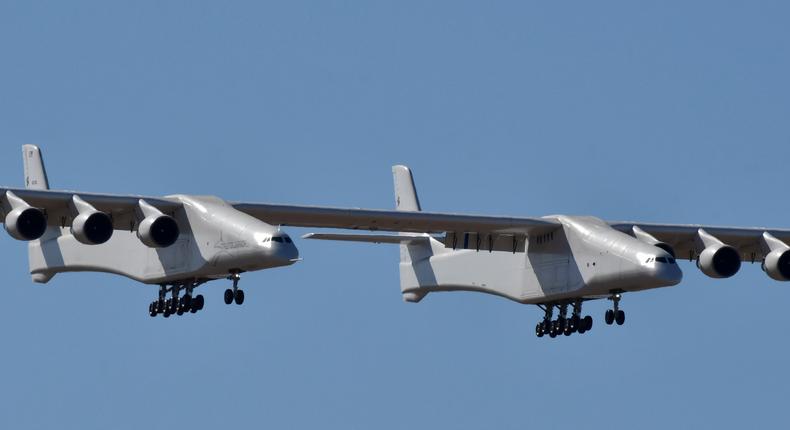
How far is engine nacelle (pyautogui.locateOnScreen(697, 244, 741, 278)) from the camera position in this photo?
6744 cm

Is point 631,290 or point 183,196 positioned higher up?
point 183,196

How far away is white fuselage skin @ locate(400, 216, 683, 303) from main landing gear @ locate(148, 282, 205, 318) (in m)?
9.18

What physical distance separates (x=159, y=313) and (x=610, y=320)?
39.2 ft

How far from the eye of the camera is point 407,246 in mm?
74062

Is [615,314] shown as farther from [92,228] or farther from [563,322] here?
[92,228]

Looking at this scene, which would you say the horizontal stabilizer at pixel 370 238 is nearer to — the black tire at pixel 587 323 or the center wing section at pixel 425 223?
the center wing section at pixel 425 223

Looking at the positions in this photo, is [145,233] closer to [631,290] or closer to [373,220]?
[373,220]

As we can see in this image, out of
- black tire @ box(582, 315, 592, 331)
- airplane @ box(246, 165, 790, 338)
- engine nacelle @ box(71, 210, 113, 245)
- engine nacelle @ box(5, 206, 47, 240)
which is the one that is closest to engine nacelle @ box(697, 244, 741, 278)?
airplane @ box(246, 165, 790, 338)

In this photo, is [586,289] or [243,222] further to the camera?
[586,289]

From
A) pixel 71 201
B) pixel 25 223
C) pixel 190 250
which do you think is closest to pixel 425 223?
pixel 190 250

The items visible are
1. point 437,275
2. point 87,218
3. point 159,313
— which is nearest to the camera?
point 87,218

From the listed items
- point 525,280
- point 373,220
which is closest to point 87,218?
point 373,220

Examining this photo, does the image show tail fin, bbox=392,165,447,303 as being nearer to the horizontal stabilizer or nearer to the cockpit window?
the horizontal stabilizer

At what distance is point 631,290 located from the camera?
65938mm
